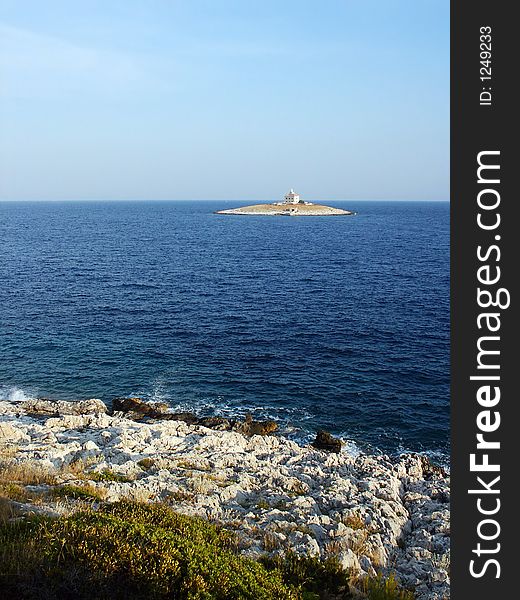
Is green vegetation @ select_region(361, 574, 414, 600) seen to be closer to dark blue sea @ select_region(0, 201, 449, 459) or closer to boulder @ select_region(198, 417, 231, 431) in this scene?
dark blue sea @ select_region(0, 201, 449, 459)

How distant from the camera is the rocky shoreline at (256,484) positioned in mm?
13797

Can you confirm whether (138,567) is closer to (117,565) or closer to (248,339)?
(117,565)

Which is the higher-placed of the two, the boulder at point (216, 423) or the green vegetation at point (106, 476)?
the green vegetation at point (106, 476)

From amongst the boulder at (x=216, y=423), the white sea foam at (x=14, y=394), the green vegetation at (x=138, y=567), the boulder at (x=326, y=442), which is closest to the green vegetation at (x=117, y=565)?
the green vegetation at (x=138, y=567)

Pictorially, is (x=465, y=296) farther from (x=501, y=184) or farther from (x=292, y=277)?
(x=292, y=277)

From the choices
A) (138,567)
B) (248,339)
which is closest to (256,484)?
(138,567)

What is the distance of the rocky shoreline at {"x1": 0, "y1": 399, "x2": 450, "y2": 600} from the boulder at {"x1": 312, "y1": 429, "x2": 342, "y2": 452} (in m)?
0.10

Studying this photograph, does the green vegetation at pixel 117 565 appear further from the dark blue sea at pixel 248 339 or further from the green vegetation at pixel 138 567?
the dark blue sea at pixel 248 339

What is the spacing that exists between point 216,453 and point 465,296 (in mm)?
→ 17700

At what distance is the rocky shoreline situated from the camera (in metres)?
13.8

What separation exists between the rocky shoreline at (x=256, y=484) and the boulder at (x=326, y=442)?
0.32 ft

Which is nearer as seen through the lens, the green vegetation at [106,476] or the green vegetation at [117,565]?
the green vegetation at [117,565]

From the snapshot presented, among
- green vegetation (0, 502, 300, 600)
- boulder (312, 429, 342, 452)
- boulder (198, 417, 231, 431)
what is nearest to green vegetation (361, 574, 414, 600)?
green vegetation (0, 502, 300, 600)

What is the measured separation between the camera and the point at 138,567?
8.84 meters
